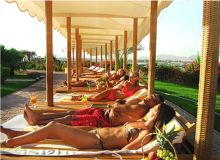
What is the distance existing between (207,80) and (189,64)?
44.1 feet

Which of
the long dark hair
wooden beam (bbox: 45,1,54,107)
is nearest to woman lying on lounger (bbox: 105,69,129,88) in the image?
wooden beam (bbox: 45,1,54,107)

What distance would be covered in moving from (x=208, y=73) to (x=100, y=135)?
131cm

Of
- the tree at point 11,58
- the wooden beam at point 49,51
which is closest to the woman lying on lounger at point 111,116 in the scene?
→ the wooden beam at point 49,51

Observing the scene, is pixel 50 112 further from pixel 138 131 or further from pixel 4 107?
pixel 4 107

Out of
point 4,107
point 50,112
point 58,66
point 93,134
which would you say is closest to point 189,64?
point 4,107

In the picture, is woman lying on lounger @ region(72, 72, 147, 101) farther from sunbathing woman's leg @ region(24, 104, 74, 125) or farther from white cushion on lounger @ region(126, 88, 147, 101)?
sunbathing woman's leg @ region(24, 104, 74, 125)

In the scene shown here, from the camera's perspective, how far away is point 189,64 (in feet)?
51.4

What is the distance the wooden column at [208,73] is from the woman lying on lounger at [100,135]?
22.7 inches

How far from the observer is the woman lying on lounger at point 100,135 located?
309cm

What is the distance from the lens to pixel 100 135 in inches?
128

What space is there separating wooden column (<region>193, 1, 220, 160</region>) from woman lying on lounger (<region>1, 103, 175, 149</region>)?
0.58 metres

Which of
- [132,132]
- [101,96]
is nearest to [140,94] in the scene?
[101,96]

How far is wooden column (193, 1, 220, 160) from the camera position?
2.57 m

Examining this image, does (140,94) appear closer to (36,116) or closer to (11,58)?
(36,116)
